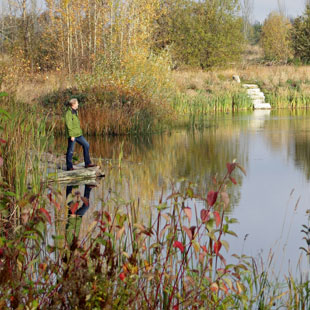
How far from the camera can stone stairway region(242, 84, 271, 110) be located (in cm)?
3225

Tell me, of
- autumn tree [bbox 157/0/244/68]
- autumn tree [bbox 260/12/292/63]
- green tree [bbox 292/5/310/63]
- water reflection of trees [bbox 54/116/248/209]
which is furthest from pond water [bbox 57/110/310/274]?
autumn tree [bbox 260/12/292/63]

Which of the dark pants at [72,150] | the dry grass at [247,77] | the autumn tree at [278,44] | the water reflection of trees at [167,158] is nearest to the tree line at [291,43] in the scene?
the autumn tree at [278,44]

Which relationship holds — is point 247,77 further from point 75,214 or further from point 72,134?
point 75,214

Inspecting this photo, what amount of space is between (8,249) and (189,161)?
1061 centimetres

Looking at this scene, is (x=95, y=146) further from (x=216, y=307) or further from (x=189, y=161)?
(x=216, y=307)

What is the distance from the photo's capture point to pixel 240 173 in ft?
40.6

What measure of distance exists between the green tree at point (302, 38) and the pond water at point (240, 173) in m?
26.4

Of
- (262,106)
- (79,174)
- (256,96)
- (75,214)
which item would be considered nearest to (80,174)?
(79,174)

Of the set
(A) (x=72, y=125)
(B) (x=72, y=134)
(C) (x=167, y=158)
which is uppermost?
(A) (x=72, y=125)

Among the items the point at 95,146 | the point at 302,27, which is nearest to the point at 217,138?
the point at 95,146

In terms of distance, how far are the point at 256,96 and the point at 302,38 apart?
59.2 ft

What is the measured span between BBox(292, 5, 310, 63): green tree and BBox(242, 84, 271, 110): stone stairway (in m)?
14.2

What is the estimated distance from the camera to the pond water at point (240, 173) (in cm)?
679

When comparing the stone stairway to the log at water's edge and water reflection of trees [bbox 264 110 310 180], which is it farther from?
the log at water's edge
